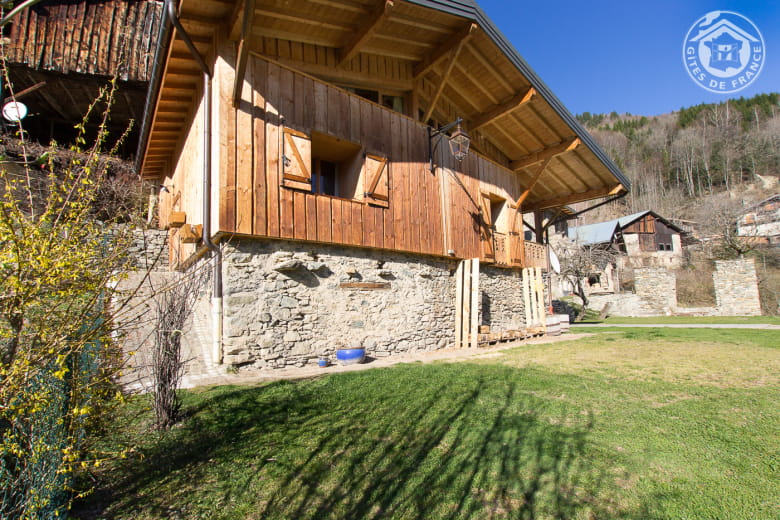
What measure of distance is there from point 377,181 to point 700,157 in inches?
1890

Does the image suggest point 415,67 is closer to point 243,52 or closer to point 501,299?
point 243,52

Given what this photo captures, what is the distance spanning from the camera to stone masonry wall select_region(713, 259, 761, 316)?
17.2m

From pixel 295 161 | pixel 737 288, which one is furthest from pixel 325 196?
pixel 737 288

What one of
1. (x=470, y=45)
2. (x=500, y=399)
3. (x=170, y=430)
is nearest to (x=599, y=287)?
(x=470, y=45)

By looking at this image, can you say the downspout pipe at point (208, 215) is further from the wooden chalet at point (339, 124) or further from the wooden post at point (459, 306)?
the wooden post at point (459, 306)

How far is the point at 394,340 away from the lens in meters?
8.22

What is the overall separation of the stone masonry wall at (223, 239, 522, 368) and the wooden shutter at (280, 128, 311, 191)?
1051mm

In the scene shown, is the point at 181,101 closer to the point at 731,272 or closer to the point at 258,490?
the point at 258,490

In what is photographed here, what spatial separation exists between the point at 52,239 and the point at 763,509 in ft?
13.1

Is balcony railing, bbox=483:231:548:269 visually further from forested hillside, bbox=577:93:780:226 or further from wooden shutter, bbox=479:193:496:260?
forested hillside, bbox=577:93:780:226

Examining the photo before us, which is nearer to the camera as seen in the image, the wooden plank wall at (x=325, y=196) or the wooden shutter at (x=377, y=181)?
the wooden plank wall at (x=325, y=196)

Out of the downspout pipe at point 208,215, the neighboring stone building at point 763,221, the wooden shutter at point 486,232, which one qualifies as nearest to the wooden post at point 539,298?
the wooden shutter at point 486,232

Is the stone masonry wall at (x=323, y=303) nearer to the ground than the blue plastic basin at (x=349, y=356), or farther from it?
farther from it

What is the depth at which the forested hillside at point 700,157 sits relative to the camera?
127 ft
